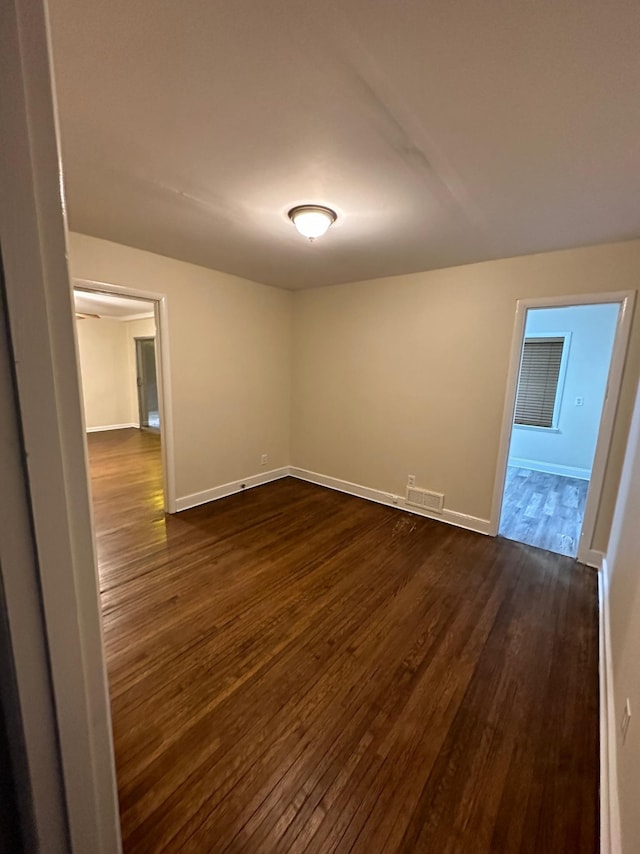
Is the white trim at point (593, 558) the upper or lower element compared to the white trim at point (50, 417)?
lower

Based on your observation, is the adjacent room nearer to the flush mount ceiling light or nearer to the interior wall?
the flush mount ceiling light

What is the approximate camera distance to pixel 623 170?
1619mm

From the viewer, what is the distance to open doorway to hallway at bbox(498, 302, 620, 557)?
4625 millimetres

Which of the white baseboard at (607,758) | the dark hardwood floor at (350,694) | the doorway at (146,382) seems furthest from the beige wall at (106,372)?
the white baseboard at (607,758)

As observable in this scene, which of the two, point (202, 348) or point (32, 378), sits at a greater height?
point (202, 348)

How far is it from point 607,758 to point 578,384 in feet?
15.5

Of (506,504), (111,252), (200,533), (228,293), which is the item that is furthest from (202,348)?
(506,504)

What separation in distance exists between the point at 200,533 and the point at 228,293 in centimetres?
235

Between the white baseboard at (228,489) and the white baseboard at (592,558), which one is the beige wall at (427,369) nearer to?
the white baseboard at (592,558)

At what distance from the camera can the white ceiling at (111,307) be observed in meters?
5.27

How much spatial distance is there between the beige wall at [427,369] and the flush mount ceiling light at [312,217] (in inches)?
61.6

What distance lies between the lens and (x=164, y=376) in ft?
10.9

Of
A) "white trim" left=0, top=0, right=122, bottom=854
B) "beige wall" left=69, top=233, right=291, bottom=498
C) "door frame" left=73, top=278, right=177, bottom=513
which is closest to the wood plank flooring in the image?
"beige wall" left=69, top=233, right=291, bottom=498

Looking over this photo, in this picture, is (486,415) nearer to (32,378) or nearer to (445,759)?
(445,759)
